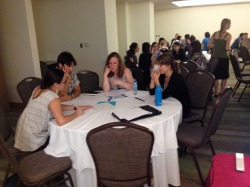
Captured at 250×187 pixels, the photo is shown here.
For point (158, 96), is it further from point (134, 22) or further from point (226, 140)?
point (134, 22)

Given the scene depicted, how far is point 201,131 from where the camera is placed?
2379 millimetres

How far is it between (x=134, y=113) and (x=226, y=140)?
1.78 meters

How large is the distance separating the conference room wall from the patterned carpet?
29.3ft

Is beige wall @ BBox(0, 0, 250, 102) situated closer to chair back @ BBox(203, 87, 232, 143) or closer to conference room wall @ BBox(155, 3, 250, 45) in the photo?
chair back @ BBox(203, 87, 232, 143)

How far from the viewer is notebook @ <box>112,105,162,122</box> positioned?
1.97m

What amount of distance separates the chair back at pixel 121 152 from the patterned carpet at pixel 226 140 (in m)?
0.86

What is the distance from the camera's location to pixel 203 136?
7.06 ft

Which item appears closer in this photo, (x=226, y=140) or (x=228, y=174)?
(x=228, y=174)

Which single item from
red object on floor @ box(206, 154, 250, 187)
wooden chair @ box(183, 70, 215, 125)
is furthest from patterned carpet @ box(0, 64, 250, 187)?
red object on floor @ box(206, 154, 250, 187)

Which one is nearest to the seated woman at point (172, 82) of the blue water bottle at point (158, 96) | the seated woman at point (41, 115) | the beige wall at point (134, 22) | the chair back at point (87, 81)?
the blue water bottle at point (158, 96)

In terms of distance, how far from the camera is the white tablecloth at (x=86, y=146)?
1.88m

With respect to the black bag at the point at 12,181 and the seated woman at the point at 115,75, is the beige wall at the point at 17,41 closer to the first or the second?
the seated woman at the point at 115,75

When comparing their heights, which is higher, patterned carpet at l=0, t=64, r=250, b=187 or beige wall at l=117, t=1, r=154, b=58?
beige wall at l=117, t=1, r=154, b=58

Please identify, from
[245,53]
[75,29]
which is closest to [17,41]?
[75,29]
